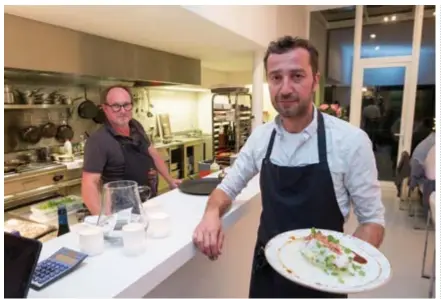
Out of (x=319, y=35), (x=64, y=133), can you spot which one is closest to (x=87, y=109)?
(x=64, y=133)

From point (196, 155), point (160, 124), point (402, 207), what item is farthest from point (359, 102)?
point (160, 124)

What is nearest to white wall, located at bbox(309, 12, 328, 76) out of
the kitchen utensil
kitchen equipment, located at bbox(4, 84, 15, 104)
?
the kitchen utensil

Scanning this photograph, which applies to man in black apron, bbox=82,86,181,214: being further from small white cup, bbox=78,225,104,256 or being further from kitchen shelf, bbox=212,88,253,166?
kitchen shelf, bbox=212,88,253,166

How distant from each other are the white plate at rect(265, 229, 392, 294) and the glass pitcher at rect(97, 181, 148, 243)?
0.42m

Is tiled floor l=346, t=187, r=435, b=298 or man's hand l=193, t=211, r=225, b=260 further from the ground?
man's hand l=193, t=211, r=225, b=260

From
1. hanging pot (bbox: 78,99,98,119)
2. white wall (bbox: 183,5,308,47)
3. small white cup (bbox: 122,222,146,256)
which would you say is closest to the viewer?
small white cup (bbox: 122,222,146,256)

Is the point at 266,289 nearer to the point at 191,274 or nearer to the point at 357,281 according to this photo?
the point at 191,274

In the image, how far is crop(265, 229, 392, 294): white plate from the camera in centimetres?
81

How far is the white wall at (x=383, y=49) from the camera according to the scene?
5148mm

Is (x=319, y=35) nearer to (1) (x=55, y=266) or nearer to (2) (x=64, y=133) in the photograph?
(2) (x=64, y=133)

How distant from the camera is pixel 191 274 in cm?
141

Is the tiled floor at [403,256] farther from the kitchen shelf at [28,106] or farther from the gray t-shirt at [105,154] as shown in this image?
the kitchen shelf at [28,106]

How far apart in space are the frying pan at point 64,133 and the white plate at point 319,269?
11.0 ft

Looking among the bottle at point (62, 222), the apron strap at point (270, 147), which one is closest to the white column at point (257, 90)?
the apron strap at point (270, 147)
